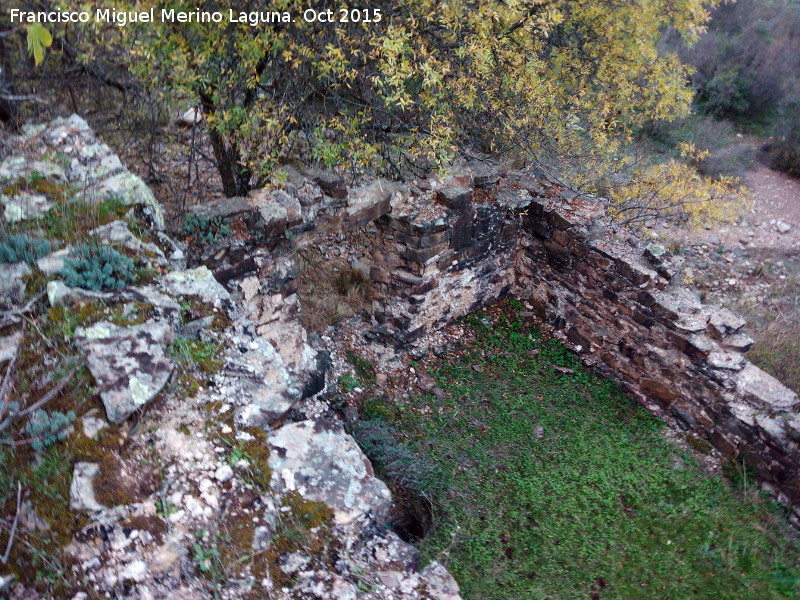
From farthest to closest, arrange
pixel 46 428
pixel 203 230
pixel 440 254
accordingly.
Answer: pixel 440 254 → pixel 203 230 → pixel 46 428

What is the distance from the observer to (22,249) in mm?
2799

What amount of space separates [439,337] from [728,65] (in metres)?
13.9

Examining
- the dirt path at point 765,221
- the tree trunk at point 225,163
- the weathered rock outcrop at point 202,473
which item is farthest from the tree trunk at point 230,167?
the dirt path at point 765,221

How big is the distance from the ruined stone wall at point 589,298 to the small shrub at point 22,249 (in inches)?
139

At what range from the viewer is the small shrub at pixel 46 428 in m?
2.01

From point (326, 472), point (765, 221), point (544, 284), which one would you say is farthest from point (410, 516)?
point (765, 221)

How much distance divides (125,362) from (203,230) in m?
2.39

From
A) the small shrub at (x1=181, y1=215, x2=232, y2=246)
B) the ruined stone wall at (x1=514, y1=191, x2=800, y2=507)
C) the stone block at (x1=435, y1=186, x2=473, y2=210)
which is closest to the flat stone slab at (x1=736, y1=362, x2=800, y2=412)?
the ruined stone wall at (x1=514, y1=191, x2=800, y2=507)

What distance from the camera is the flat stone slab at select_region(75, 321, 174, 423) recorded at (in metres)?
2.17

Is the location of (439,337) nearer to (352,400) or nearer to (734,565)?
(352,400)

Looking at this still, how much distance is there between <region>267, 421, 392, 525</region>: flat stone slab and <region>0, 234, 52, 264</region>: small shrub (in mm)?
1649

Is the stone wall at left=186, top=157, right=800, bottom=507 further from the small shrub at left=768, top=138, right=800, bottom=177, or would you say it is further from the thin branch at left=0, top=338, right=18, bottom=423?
the small shrub at left=768, top=138, right=800, bottom=177

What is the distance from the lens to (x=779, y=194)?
1258cm

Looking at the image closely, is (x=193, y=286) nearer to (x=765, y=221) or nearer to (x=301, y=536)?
(x=301, y=536)
